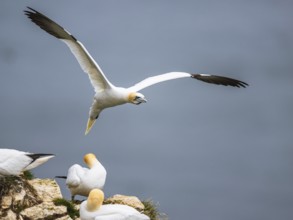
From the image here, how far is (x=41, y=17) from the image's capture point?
54.9 feet

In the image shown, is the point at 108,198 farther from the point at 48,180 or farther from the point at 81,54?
the point at 81,54

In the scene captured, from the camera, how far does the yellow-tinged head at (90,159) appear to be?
14633 millimetres

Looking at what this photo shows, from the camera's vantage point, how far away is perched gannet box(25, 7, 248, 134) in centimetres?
1684

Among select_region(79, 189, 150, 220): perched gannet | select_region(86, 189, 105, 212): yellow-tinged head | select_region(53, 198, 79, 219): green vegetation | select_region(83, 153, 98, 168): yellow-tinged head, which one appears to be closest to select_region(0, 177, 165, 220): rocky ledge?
select_region(53, 198, 79, 219): green vegetation

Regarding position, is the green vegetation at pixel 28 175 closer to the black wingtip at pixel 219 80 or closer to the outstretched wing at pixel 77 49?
the outstretched wing at pixel 77 49

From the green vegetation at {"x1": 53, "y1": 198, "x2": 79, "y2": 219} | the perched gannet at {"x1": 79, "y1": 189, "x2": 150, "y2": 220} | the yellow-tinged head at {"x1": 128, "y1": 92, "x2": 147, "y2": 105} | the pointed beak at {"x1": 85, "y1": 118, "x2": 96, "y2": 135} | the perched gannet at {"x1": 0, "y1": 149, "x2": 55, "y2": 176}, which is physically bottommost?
the green vegetation at {"x1": 53, "y1": 198, "x2": 79, "y2": 219}

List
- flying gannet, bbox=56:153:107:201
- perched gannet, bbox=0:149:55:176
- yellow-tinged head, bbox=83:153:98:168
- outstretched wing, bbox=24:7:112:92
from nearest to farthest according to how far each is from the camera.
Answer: perched gannet, bbox=0:149:55:176
flying gannet, bbox=56:153:107:201
yellow-tinged head, bbox=83:153:98:168
outstretched wing, bbox=24:7:112:92

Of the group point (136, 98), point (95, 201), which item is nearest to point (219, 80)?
point (136, 98)

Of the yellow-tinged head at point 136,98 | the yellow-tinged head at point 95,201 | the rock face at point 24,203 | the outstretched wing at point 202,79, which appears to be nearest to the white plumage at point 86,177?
the rock face at point 24,203

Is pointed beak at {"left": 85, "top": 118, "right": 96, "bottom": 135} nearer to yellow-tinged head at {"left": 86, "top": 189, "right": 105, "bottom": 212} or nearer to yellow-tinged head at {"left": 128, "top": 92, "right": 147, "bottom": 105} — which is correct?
yellow-tinged head at {"left": 128, "top": 92, "right": 147, "bottom": 105}

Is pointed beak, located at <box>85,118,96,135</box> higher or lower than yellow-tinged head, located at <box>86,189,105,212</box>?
higher

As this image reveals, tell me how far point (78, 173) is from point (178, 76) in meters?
6.15

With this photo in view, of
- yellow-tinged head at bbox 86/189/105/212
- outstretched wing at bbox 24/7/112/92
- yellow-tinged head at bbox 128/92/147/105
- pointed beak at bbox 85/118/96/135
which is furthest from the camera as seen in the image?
pointed beak at bbox 85/118/96/135

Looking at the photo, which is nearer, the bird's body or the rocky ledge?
the rocky ledge
